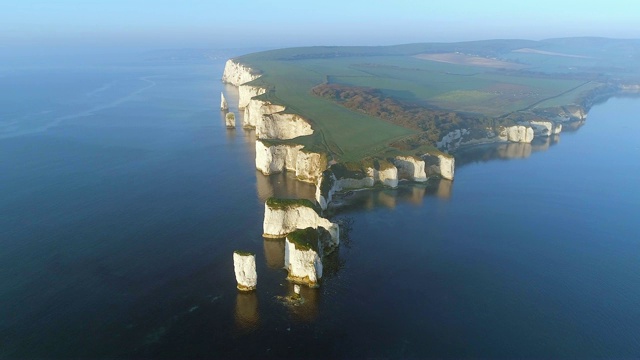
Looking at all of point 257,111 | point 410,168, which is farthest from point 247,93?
point 410,168

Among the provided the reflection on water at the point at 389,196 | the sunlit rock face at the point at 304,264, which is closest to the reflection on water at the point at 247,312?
the sunlit rock face at the point at 304,264

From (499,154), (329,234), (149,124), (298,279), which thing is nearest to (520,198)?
(499,154)

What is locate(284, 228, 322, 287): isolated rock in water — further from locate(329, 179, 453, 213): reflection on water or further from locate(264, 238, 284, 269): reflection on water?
locate(329, 179, 453, 213): reflection on water

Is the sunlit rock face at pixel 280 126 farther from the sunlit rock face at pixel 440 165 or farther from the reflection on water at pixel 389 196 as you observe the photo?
the reflection on water at pixel 389 196

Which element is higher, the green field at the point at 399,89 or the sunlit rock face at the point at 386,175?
the green field at the point at 399,89

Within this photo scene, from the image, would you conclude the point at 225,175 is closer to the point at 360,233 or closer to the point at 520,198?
the point at 360,233

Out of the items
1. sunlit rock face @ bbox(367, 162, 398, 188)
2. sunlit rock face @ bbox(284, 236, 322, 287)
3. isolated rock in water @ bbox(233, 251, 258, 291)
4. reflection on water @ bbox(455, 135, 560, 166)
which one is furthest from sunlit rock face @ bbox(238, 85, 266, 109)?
isolated rock in water @ bbox(233, 251, 258, 291)

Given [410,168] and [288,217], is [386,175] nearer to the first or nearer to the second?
[410,168]

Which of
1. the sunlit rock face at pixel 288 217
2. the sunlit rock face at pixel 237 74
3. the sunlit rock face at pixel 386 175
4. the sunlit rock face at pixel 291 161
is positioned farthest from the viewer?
the sunlit rock face at pixel 237 74
